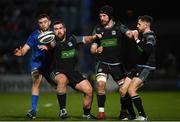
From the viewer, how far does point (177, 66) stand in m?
27.1

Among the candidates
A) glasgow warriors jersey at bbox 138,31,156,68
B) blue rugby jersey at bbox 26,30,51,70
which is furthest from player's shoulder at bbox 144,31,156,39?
blue rugby jersey at bbox 26,30,51,70

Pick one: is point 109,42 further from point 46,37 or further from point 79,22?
point 79,22

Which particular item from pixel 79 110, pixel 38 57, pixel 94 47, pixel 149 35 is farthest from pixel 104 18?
pixel 79 110

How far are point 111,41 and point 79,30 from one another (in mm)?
14213

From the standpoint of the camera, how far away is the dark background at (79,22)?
24.7 m

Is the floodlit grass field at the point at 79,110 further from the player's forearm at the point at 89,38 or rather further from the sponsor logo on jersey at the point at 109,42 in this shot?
the player's forearm at the point at 89,38

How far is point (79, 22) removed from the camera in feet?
88.9

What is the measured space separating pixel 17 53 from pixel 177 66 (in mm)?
15940

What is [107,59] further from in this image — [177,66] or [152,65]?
[177,66]

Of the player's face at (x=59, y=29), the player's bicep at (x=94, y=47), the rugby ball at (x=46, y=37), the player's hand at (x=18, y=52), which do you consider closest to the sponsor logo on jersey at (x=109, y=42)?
the player's bicep at (x=94, y=47)

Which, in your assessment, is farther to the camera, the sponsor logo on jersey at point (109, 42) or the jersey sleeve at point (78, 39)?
the jersey sleeve at point (78, 39)

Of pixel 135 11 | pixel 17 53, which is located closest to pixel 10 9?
pixel 135 11

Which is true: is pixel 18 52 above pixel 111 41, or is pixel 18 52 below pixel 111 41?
below

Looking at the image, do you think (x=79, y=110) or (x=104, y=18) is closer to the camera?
(x=104, y=18)
